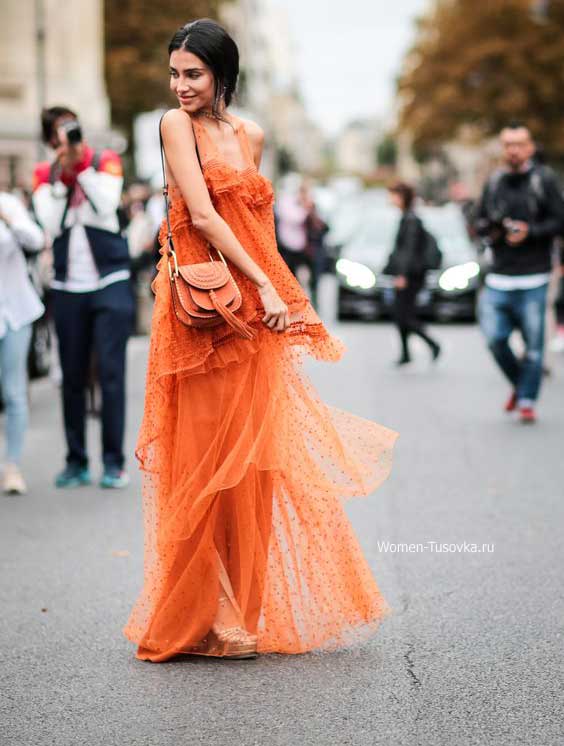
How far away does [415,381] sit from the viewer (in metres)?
12.7

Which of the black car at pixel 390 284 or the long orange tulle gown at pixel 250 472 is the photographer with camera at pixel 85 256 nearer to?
the long orange tulle gown at pixel 250 472

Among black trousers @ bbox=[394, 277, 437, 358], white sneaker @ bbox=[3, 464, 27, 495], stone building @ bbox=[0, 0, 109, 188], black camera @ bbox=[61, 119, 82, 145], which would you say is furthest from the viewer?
stone building @ bbox=[0, 0, 109, 188]

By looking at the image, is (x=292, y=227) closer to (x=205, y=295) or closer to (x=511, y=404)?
(x=511, y=404)

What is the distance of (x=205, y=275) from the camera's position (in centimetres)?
412

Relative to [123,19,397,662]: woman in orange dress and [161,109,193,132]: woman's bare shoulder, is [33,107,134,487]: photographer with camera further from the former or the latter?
[161,109,193,132]: woman's bare shoulder

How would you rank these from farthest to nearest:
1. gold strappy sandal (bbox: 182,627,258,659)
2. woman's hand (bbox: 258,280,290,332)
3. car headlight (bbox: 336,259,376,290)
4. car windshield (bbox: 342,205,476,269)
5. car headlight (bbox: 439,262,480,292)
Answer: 1. car windshield (bbox: 342,205,476,269)
2. car headlight (bbox: 336,259,376,290)
3. car headlight (bbox: 439,262,480,292)
4. gold strappy sandal (bbox: 182,627,258,659)
5. woman's hand (bbox: 258,280,290,332)

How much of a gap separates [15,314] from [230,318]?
342 cm

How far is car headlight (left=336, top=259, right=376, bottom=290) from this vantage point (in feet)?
61.7

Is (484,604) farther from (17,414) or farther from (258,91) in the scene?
(258,91)

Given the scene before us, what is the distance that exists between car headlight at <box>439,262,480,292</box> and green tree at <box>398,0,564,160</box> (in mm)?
25047

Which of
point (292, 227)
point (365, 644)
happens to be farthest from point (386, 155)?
point (365, 644)

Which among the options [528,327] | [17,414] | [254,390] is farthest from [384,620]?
[528,327]

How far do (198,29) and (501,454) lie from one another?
5.04 metres

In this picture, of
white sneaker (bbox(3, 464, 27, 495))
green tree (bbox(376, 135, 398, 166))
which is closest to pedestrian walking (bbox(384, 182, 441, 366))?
white sneaker (bbox(3, 464, 27, 495))
